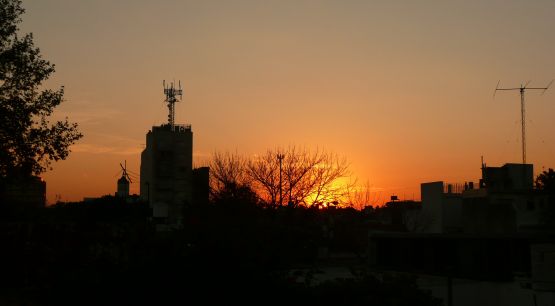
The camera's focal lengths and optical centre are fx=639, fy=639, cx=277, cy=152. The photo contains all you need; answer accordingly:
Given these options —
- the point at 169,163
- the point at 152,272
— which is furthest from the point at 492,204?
the point at 169,163

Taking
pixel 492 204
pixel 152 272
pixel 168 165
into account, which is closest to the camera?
pixel 152 272

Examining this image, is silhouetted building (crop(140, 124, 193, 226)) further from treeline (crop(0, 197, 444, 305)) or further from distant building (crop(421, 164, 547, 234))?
treeline (crop(0, 197, 444, 305))

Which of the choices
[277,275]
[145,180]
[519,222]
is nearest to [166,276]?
[277,275]

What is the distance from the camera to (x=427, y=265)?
76.3 feet

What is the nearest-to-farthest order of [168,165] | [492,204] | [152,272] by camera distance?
[152,272], [492,204], [168,165]

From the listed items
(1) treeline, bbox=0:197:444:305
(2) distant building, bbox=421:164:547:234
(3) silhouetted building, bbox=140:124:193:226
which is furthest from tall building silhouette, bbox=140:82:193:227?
(1) treeline, bbox=0:197:444:305

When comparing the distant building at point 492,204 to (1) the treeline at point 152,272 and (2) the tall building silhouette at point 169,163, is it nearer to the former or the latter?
(1) the treeline at point 152,272

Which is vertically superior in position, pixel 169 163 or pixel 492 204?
pixel 169 163

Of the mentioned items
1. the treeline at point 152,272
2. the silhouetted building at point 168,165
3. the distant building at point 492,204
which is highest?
the silhouetted building at point 168,165

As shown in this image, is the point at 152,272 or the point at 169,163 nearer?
the point at 152,272

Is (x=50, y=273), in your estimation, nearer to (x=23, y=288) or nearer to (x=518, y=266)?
(x=23, y=288)

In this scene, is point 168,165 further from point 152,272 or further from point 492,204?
point 152,272

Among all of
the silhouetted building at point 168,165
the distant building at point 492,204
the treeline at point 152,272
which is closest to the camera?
the treeline at point 152,272

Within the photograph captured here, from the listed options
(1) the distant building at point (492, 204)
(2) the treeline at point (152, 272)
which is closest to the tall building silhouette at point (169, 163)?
(1) the distant building at point (492, 204)
